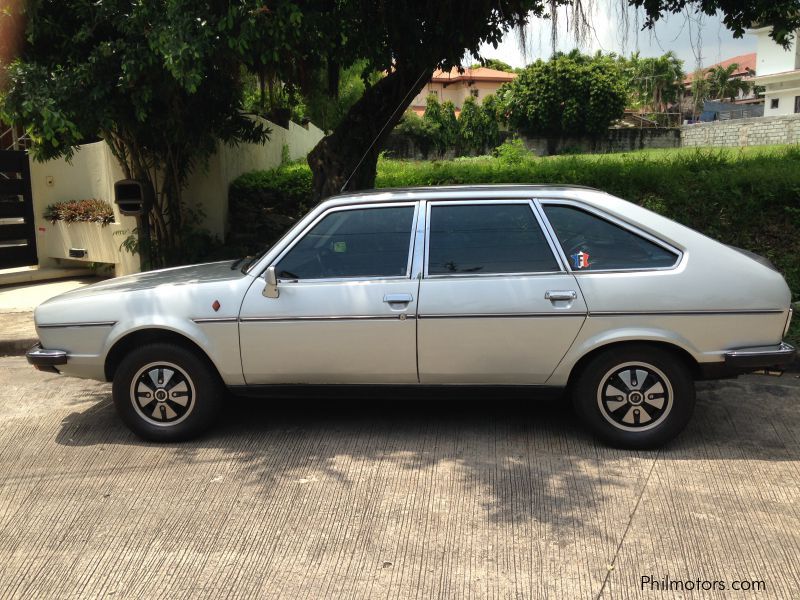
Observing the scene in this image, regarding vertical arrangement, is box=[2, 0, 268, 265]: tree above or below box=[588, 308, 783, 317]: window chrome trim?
above

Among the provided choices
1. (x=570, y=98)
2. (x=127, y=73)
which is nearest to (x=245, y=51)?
(x=127, y=73)

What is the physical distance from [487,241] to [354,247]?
0.83 meters

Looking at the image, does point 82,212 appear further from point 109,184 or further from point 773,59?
point 773,59

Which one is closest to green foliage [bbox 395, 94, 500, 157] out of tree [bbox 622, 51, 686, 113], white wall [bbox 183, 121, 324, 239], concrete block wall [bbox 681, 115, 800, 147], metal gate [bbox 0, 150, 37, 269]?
concrete block wall [bbox 681, 115, 800, 147]

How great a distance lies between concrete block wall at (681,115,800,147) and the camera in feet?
119

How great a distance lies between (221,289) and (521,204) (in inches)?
76.5

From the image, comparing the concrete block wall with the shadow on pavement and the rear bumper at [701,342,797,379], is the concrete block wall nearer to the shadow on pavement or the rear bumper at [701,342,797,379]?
the shadow on pavement

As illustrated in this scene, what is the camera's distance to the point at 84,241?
10617 mm

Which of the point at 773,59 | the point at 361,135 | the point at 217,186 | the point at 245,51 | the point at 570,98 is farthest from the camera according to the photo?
the point at 773,59

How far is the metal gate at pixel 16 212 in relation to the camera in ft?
35.3

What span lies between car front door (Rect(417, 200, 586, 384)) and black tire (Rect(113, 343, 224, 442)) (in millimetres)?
1363

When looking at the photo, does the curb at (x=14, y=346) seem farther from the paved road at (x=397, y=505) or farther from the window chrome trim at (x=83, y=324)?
the window chrome trim at (x=83, y=324)

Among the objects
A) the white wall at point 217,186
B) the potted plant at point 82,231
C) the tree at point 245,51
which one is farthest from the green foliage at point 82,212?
the tree at point 245,51

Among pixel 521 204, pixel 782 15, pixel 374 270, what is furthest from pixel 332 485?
pixel 782 15
